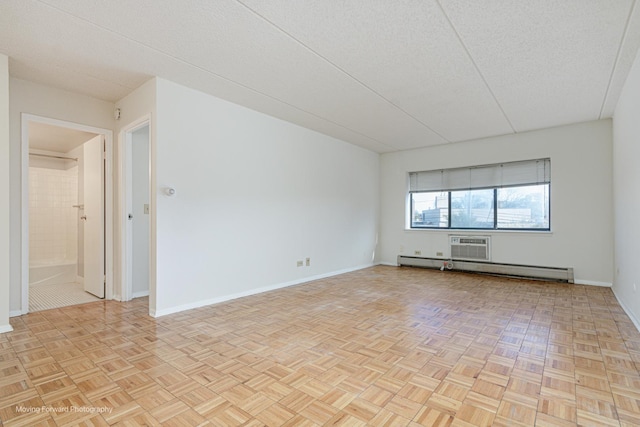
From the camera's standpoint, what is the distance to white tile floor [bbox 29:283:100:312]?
11.7ft

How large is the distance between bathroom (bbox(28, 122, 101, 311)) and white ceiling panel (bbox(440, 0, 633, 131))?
17.1 feet

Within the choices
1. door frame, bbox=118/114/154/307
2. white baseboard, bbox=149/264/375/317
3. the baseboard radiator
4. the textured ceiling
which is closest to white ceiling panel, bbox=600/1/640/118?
the textured ceiling

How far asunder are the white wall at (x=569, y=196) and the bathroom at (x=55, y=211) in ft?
21.5

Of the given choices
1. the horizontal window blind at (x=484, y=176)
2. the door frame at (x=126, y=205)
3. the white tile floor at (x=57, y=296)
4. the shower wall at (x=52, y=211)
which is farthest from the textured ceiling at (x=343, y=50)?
the shower wall at (x=52, y=211)

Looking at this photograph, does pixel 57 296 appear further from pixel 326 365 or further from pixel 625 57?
pixel 625 57

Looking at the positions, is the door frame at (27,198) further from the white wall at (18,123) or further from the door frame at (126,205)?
the door frame at (126,205)

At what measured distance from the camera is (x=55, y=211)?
6215 mm

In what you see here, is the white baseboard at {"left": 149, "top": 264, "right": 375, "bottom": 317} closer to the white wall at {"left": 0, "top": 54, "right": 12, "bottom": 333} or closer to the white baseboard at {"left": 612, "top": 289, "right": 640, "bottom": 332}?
the white wall at {"left": 0, "top": 54, "right": 12, "bottom": 333}

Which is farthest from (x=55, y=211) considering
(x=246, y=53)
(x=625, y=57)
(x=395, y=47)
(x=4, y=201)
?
(x=625, y=57)

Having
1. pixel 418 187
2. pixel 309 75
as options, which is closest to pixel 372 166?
pixel 418 187

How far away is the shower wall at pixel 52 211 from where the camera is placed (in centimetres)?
595

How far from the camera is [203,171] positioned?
11.7ft

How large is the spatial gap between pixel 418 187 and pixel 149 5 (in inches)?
213

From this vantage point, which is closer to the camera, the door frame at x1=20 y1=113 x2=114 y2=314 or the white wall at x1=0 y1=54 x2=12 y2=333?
the white wall at x1=0 y1=54 x2=12 y2=333
